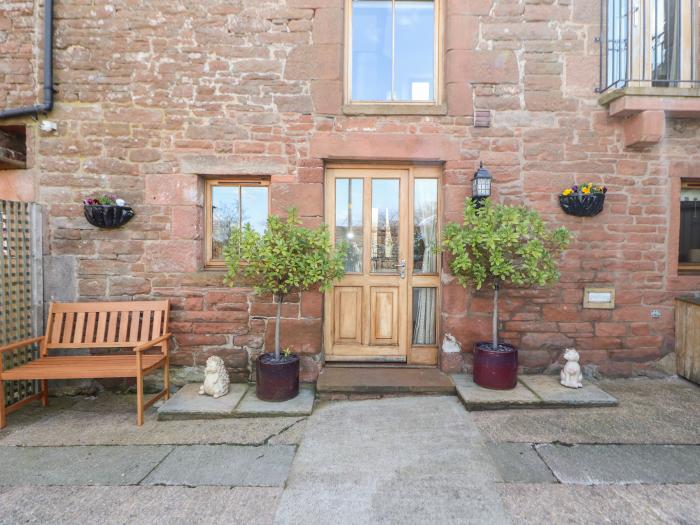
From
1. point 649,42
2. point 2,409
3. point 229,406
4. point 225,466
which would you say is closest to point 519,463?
point 225,466

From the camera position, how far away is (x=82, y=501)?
235 centimetres

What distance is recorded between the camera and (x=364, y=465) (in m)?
2.68

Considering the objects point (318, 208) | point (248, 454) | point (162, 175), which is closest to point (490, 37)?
point (318, 208)

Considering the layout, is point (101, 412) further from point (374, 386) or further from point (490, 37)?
point (490, 37)

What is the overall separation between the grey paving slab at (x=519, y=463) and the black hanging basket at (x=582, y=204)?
249cm

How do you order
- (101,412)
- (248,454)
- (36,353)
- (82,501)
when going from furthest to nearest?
(36,353)
(101,412)
(248,454)
(82,501)

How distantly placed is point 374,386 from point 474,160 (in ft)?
8.54

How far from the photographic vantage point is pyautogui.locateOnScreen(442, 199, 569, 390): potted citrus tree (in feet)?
11.4

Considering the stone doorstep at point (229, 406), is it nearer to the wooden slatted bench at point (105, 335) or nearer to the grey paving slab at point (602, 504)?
the wooden slatted bench at point (105, 335)

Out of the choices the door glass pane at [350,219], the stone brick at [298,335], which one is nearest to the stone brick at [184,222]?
the stone brick at [298,335]

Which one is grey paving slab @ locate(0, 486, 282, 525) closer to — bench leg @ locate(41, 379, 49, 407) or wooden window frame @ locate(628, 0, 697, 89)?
bench leg @ locate(41, 379, 49, 407)

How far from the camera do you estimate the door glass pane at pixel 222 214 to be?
14.1 feet

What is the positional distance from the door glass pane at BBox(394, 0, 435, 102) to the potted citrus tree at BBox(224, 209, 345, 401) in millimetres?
2021

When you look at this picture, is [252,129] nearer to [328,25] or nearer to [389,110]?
[328,25]
